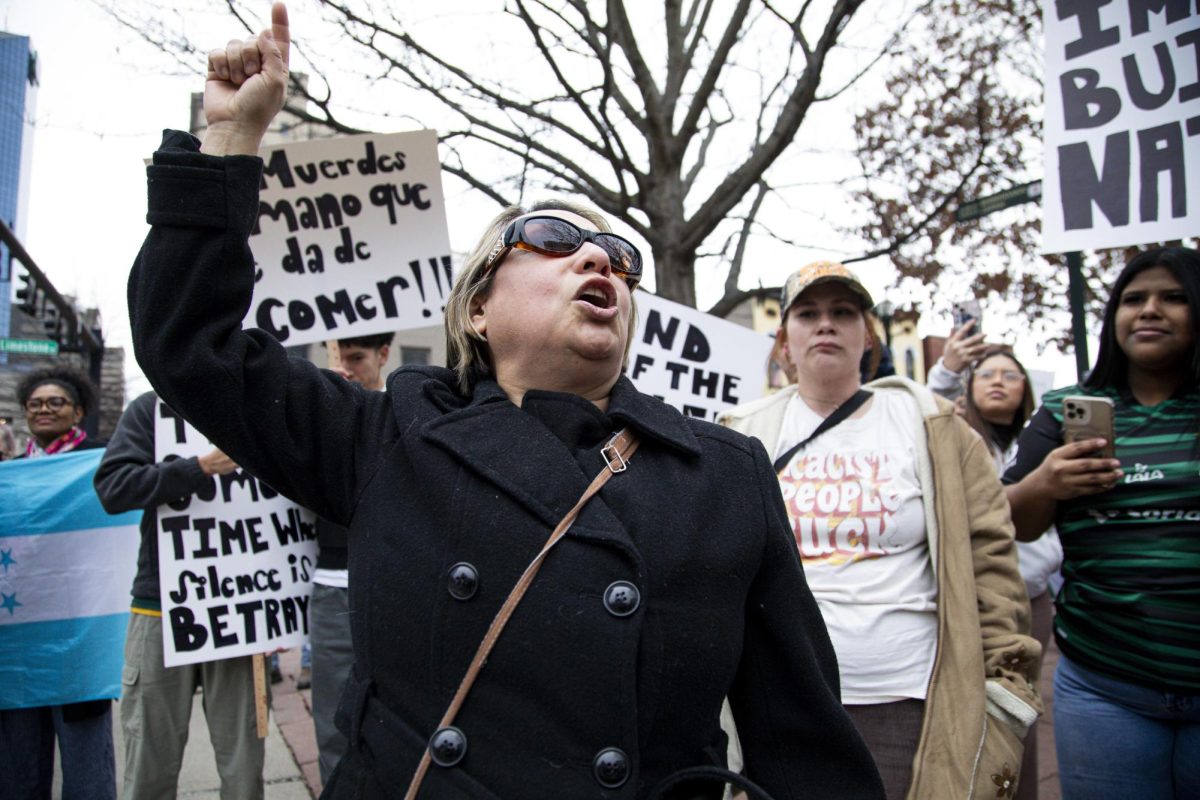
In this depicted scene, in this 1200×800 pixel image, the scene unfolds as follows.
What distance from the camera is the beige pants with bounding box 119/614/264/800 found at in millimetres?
3203

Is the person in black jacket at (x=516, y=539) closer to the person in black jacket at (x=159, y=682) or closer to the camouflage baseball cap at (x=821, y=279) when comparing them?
the camouflage baseball cap at (x=821, y=279)

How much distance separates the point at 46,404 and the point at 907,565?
4027 millimetres

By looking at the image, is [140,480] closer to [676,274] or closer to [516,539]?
[516,539]

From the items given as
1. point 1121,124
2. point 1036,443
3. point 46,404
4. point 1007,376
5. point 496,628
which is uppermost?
point 1121,124

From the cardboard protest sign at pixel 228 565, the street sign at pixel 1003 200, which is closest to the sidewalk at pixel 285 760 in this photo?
the cardboard protest sign at pixel 228 565

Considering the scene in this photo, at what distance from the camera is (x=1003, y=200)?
4.99m

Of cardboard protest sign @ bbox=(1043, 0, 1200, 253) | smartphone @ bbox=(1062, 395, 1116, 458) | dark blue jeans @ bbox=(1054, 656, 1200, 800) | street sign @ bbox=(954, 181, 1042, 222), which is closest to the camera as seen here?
dark blue jeans @ bbox=(1054, 656, 1200, 800)

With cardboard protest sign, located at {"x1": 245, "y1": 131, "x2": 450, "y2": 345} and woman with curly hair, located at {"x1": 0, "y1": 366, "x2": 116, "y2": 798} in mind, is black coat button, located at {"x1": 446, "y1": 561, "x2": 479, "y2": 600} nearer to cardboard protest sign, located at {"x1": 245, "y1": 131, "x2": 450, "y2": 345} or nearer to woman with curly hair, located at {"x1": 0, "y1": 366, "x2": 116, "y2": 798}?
cardboard protest sign, located at {"x1": 245, "y1": 131, "x2": 450, "y2": 345}

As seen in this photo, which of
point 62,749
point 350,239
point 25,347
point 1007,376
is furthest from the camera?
point 25,347

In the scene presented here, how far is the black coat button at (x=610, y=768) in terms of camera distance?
1.21 m

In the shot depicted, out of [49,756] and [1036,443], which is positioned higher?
[1036,443]

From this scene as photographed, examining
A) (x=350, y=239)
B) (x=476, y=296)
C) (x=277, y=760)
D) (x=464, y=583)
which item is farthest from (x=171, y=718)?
(x=464, y=583)

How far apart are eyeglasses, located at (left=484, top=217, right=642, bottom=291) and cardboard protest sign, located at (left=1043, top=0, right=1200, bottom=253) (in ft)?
7.42

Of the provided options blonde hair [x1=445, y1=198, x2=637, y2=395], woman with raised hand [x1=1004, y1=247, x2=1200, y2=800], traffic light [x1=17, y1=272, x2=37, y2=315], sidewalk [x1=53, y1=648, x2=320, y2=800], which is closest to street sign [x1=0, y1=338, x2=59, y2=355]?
traffic light [x1=17, y1=272, x2=37, y2=315]
